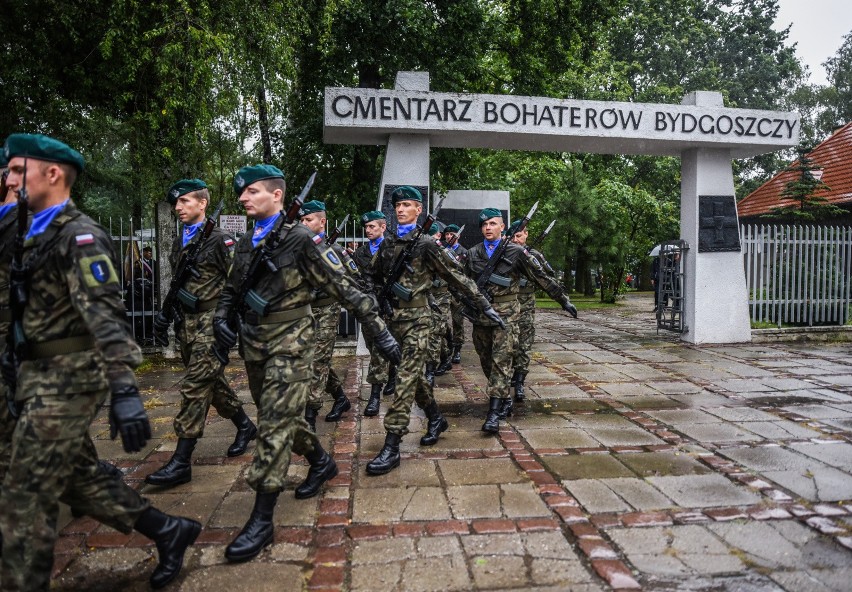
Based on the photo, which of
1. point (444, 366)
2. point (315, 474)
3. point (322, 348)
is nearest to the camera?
point (315, 474)

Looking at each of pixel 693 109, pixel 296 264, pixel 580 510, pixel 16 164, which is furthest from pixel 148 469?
pixel 693 109

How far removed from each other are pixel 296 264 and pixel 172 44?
16.8 ft

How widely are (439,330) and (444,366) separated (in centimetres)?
116

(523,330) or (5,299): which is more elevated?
(5,299)

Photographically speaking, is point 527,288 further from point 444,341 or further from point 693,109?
point 693,109

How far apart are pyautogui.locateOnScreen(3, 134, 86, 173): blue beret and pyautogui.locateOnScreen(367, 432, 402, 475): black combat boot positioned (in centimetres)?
275

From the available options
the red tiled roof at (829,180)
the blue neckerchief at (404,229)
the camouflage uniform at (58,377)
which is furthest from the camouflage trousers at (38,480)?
the red tiled roof at (829,180)

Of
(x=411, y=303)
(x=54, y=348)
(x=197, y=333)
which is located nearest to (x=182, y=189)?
(x=197, y=333)

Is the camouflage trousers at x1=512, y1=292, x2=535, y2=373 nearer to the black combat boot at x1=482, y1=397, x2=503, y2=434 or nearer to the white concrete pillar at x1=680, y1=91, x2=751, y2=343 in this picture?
the black combat boot at x1=482, y1=397, x2=503, y2=434

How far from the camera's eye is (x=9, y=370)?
9.68 ft

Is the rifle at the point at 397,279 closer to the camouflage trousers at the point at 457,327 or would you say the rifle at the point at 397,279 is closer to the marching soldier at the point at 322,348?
the marching soldier at the point at 322,348

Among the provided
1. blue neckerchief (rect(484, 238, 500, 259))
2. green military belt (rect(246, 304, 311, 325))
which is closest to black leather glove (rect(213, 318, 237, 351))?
green military belt (rect(246, 304, 311, 325))

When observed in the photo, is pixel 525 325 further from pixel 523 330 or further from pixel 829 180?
pixel 829 180

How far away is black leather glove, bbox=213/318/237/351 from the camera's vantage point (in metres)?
3.64
